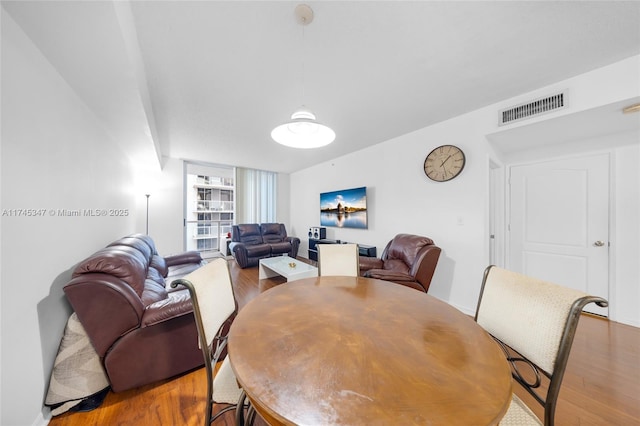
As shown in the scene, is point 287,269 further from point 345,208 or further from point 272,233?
point 272,233

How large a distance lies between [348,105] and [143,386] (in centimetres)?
308

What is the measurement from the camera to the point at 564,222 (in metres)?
2.60

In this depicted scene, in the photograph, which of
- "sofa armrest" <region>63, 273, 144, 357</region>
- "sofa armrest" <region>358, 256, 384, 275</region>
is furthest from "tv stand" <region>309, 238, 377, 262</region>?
"sofa armrest" <region>63, 273, 144, 357</region>

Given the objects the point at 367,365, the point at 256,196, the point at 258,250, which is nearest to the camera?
the point at 367,365

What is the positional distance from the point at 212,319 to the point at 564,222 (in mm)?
3891

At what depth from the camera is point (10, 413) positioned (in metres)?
1.01

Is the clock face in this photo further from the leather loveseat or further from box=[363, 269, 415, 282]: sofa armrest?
the leather loveseat

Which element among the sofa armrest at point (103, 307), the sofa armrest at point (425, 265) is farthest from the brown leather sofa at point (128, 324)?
the sofa armrest at point (425, 265)

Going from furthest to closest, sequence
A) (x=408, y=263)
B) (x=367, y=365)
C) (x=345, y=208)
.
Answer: (x=345, y=208) < (x=408, y=263) < (x=367, y=365)

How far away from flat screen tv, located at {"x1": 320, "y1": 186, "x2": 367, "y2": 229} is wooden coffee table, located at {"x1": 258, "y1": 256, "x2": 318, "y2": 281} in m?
1.31

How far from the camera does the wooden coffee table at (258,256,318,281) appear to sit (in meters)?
3.03

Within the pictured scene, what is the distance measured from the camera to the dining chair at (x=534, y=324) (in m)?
0.78

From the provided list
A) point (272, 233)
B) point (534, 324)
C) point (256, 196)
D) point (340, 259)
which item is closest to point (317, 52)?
point (340, 259)

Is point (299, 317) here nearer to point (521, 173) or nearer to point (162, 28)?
point (162, 28)
